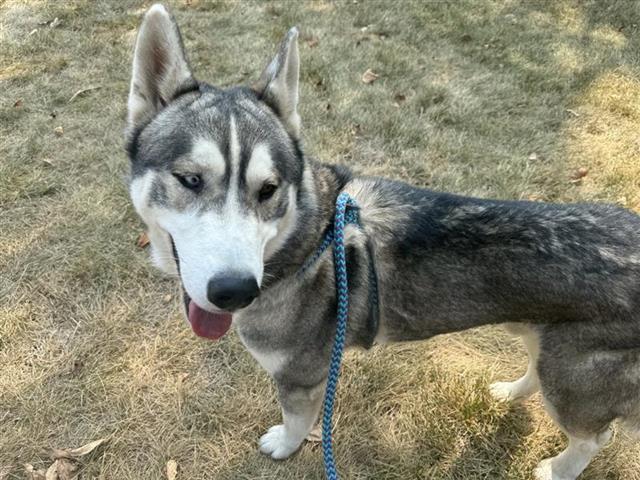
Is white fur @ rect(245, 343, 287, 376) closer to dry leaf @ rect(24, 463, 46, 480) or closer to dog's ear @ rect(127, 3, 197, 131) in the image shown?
dog's ear @ rect(127, 3, 197, 131)

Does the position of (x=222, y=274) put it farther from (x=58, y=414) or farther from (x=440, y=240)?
(x=58, y=414)

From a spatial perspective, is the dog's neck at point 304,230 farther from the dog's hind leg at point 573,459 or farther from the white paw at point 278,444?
the dog's hind leg at point 573,459

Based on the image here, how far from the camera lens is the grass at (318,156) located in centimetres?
328

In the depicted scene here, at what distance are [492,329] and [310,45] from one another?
4566 millimetres

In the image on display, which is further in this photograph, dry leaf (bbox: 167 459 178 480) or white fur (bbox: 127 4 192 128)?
dry leaf (bbox: 167 459 178 480)

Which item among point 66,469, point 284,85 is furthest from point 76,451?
point 284,85

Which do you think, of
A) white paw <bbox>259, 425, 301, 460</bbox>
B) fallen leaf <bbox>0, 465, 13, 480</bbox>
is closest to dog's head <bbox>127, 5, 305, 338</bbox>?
white paw <bbox>259, 425, 301, 460</bbox>

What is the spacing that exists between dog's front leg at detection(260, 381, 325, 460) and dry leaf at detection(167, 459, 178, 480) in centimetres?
54

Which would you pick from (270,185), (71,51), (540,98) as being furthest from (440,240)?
(71,51)

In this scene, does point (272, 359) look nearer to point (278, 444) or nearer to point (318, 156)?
point (278, 444)

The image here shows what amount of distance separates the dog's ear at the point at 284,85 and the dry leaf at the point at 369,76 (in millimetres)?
3698

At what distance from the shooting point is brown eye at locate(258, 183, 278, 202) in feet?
7.73

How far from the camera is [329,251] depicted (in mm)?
2746

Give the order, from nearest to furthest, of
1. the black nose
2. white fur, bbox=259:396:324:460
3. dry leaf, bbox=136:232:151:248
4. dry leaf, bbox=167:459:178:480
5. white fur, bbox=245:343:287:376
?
the black nose
white fur, bbox=245:343:287:376
white fur, bbox=259:396:324:460
dry leaf, bbox=167:459:178:480
dry leaf, bbox=136:232:151:248
